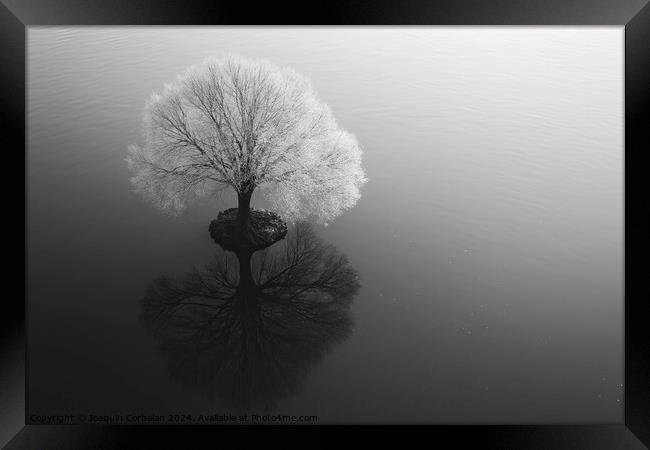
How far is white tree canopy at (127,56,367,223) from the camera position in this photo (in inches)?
320

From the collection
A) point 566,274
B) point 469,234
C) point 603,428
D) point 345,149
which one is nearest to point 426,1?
point 345,149

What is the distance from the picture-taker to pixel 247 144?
8.36 meters

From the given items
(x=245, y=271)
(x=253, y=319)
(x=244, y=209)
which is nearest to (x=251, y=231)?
(x=244, y=209)

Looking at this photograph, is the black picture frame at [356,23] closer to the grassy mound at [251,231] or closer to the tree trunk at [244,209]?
the grassy mound at [251,231]

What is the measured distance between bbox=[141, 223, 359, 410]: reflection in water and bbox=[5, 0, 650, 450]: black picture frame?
2.19 ft

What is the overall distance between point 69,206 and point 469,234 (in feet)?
18.3

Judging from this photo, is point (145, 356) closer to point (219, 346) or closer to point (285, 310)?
point (219, 346)

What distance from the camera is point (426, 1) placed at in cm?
607

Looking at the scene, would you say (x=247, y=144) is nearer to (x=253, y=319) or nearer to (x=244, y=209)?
(x=244, y=209)

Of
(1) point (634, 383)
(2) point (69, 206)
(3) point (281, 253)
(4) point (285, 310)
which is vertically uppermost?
(2) point (69, 206)

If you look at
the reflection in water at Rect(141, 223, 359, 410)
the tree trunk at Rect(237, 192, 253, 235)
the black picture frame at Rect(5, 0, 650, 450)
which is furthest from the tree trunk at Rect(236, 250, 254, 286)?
the black picture frame at Rect(5, 0, 650, 450)

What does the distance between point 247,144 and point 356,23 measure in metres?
2.75

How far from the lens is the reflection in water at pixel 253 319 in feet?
22.2

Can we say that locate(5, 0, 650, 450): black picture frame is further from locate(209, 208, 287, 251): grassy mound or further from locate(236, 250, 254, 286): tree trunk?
locate(209, 208, 287, 251): grassy mound
